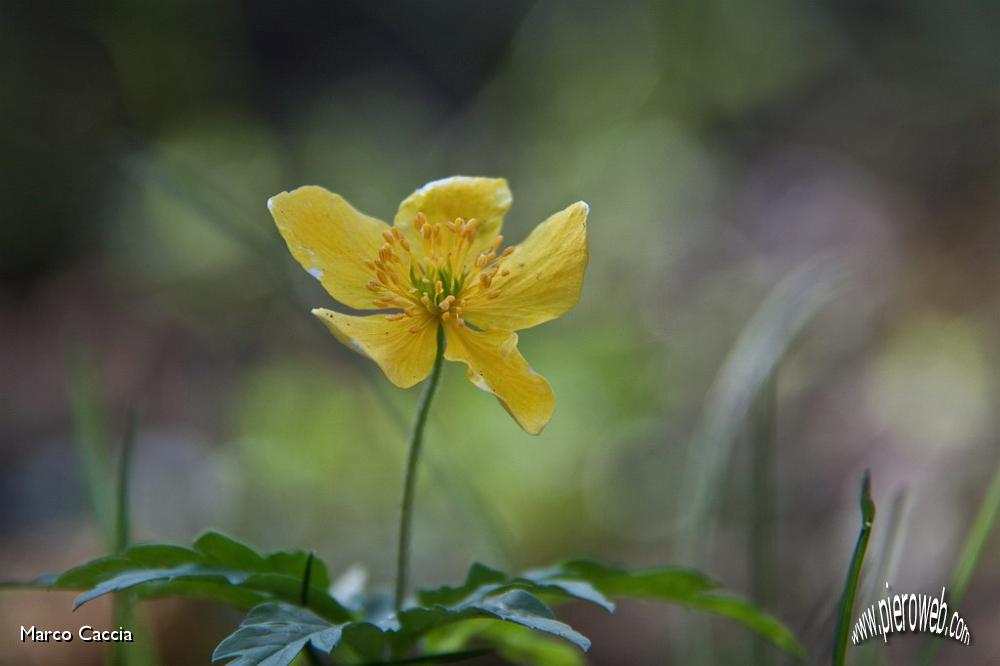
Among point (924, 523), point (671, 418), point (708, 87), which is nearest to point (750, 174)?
point (708, 87)

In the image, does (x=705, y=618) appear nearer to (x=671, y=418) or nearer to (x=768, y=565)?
(x=768, y=565)

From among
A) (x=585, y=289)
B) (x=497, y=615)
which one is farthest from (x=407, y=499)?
(x=585, y=289)

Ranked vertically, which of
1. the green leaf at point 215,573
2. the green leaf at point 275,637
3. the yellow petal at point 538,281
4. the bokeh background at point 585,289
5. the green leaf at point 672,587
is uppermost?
the bokeh background at point 585,289

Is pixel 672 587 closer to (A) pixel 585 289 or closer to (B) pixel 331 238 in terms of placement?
(B) pixel 331 238

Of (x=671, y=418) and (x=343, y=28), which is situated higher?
(x=343, y=28)

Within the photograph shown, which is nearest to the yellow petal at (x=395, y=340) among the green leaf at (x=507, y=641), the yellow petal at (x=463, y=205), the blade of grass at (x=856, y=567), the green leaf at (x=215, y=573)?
the yellow petal at (x=463, y=205)

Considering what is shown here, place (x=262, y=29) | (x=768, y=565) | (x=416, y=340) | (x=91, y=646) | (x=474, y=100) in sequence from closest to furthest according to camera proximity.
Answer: (x=416, y=340)
(x=768, y=565)
(x=91, y=646)
(x=474, y=100)
(x=262, y=29)

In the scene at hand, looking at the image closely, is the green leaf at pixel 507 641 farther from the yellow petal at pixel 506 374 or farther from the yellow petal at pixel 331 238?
the yellow petal at pixel 331 238
